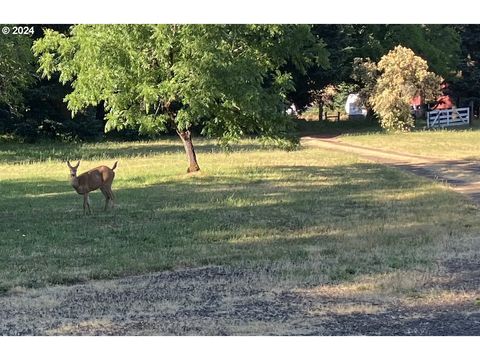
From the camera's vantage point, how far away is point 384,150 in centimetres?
3027

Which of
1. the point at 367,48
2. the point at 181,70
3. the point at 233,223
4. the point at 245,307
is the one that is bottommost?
the point at 233,223

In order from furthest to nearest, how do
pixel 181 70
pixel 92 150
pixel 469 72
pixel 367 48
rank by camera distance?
pixel 469 72, pixel 367 48, pixel 92 150, pixel 181 70

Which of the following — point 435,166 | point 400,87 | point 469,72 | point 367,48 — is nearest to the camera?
point 435,166

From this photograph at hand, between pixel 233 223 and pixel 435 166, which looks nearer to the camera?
pixel 233 223

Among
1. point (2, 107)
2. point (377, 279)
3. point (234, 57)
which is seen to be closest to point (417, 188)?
point (234, 57)

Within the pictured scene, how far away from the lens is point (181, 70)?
17266mm

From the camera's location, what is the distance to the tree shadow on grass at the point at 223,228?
875cm

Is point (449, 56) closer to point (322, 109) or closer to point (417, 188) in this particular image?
point (322, 109)

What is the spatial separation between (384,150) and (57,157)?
13966 millimetres

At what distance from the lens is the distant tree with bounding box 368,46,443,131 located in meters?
39.8

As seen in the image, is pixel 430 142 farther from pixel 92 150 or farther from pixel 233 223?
pixel 233 223

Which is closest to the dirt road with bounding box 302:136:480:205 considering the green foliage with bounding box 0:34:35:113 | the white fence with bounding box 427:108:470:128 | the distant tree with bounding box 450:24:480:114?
the green foliage with bounding box 0:34:35:113

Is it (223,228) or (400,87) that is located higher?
(400,87)

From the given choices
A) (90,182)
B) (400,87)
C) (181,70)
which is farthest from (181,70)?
(400,87)
